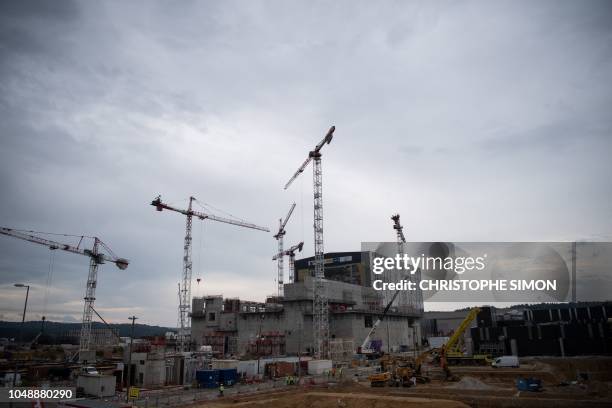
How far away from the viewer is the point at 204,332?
4764 inches

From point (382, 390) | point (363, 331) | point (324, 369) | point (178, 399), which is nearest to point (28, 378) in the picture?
point (178, 399)

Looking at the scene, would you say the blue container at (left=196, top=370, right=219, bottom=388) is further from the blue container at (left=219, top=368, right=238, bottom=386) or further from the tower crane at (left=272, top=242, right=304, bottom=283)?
the tower crane at (left=272, top=242, right=304, bottom=283)

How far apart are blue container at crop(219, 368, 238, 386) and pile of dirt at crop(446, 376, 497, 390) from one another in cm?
2690

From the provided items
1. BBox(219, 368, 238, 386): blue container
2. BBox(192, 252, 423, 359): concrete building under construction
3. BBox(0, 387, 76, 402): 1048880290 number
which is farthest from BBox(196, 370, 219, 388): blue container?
BBox(192, 252, 423, 359): concrete building under construction

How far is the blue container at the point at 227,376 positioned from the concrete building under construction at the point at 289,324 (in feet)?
111

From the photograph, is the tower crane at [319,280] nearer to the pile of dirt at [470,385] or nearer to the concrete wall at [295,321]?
the concrete wall at [295,321]

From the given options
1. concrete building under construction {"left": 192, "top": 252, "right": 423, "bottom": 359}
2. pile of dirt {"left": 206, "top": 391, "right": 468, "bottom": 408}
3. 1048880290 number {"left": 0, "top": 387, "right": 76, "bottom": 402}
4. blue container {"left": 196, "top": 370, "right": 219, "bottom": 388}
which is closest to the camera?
1048880290 number {"left": 0, "top": 387, "right": 76, "bottom": 402}

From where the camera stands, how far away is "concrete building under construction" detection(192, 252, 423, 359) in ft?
338

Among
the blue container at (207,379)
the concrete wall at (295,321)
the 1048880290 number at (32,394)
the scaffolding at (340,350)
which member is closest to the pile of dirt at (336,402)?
the blue container at (207,379)

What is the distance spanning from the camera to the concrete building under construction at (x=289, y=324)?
338 ft

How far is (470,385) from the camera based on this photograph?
1884 inches

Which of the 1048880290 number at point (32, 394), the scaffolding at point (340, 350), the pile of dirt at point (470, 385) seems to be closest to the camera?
the 1048880290 number at point (32, 394)

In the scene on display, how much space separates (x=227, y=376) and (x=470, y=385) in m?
29.7

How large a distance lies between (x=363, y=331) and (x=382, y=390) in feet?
221
